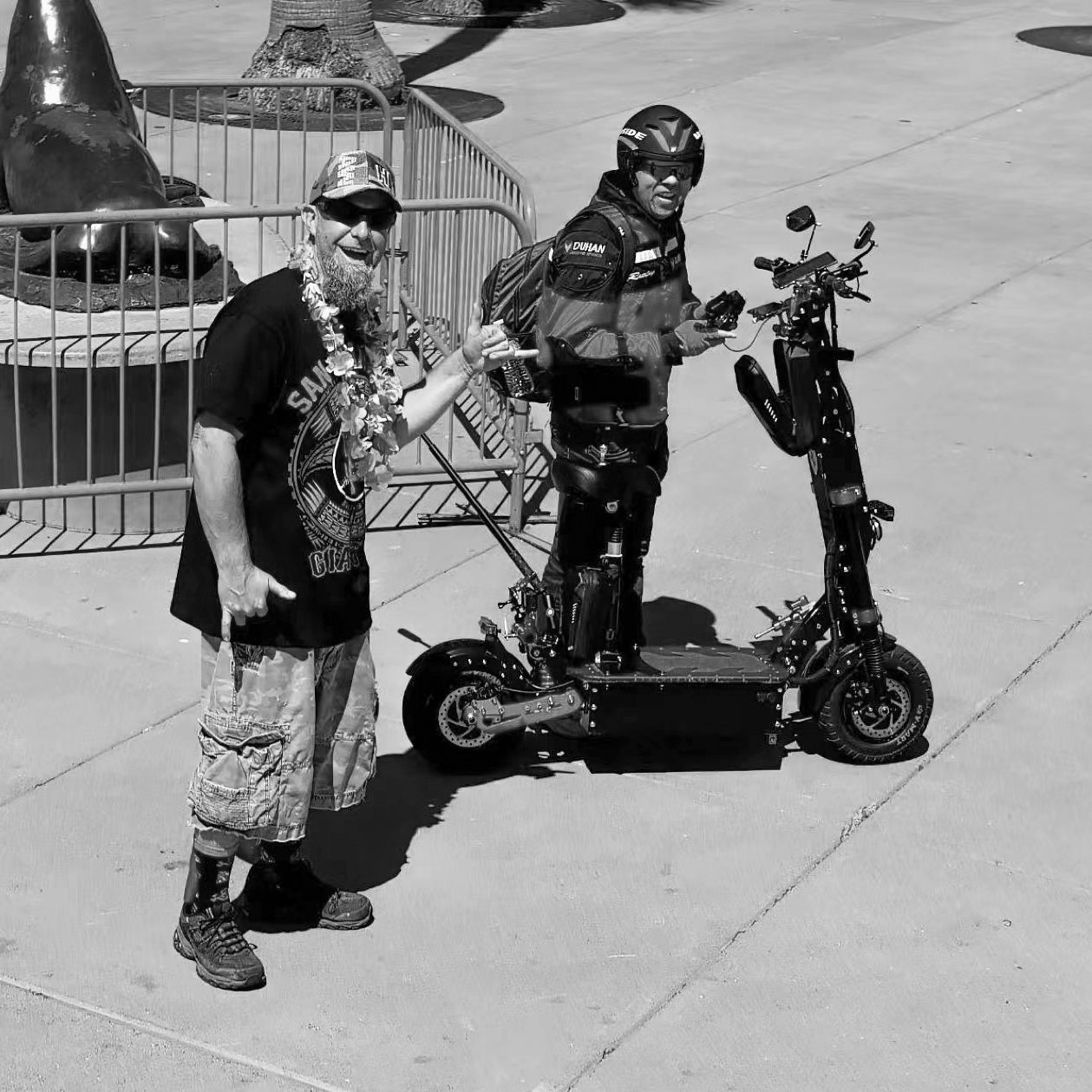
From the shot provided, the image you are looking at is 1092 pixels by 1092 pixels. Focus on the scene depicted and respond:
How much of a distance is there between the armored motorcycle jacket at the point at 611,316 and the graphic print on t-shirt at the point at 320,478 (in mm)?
869

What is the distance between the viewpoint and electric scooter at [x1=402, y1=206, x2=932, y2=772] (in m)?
5.16

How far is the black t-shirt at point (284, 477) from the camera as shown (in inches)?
161

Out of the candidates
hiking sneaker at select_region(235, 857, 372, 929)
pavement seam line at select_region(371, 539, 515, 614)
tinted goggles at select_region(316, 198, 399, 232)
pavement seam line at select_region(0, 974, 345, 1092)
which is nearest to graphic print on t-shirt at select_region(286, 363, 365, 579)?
tinted goggles at select_region(316, 198, 399, 232)

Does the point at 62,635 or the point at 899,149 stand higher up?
the point at 899,149

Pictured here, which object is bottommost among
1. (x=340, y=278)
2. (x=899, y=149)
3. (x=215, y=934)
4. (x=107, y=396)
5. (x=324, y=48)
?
(x=215, y=934)

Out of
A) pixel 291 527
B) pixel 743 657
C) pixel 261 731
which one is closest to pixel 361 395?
pixel 291 527

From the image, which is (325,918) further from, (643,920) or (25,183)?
(25,183)

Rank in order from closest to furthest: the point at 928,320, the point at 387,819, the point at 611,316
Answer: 1. the point at 611,316
2. the point at 387,819
3. the point at 928,320

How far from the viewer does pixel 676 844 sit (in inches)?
203

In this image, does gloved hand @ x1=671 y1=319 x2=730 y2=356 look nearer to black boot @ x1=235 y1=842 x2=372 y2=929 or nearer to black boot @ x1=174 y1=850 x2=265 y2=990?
black boot @ x1=235 y1=842 x2=372 y2=929

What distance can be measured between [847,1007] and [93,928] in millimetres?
1806

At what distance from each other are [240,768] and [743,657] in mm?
1736

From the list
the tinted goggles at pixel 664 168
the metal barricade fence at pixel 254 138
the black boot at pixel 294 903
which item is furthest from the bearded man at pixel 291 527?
the metal barricade fence at pixel 254 138

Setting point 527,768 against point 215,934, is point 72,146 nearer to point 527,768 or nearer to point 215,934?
point 527,768
